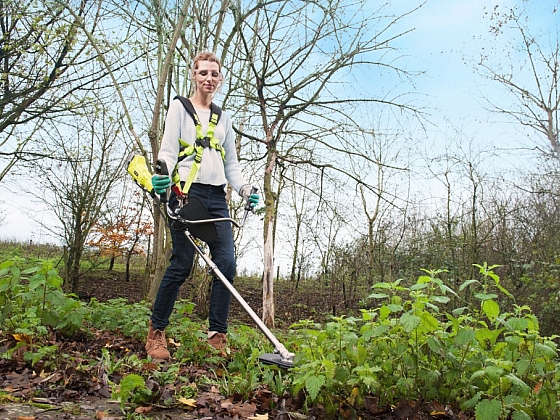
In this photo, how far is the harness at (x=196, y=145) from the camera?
3.69 m

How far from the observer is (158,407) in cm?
270

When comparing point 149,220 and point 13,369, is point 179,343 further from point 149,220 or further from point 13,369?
point 149,220

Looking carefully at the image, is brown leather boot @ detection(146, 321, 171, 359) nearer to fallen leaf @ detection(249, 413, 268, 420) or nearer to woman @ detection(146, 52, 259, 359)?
woman @ detection(146, 52, 259, 359)

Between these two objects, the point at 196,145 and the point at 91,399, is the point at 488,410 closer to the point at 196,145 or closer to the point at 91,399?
the point at 91,399

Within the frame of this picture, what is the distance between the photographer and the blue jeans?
374cm

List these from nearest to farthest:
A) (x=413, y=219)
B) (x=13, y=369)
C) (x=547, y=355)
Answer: (x=547, y=355) < (x=13, y=369) < (x=413, y=219)

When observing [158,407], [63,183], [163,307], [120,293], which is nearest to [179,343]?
[163,307]

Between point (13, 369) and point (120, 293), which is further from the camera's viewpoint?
point (120, 293)

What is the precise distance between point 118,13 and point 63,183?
3128mm

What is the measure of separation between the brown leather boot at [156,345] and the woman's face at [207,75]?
175 cm

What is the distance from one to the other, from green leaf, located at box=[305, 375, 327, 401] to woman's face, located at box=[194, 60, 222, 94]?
7.67ft

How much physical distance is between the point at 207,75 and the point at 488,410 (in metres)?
2.80

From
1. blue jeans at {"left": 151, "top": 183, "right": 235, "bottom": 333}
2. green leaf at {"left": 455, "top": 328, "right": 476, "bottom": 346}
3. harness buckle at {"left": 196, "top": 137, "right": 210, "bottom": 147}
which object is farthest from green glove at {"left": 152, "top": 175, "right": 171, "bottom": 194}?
green leaf at {"left": 455, "top": 328, "right": 476, "bottom": 346}

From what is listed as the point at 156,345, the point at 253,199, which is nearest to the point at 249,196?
the point at 253,199
